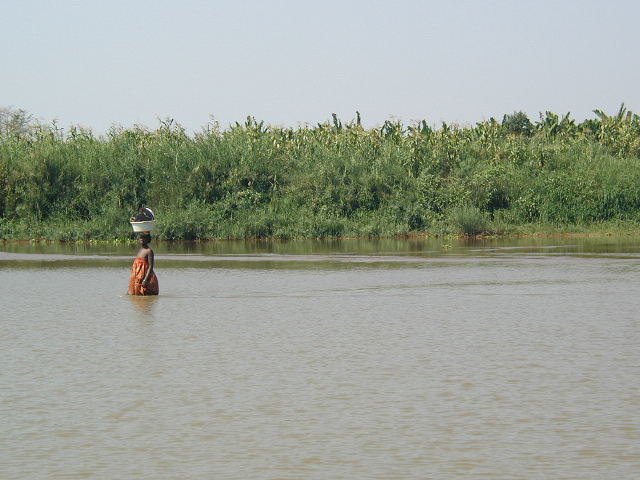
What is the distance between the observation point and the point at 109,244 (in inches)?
1457

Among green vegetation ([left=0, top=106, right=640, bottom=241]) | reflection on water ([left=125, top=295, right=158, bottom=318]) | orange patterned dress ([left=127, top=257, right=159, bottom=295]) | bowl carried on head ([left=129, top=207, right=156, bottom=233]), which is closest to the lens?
reflection on water ([left=125, top=295, right=158, bottom=318])

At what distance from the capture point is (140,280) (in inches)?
685

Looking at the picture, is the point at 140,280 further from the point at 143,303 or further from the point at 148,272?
the point at 143,303

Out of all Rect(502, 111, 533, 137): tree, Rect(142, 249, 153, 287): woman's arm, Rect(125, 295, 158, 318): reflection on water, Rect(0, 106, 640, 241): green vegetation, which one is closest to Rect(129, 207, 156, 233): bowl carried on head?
Rect(142, 249, 153, 287): woman's arm

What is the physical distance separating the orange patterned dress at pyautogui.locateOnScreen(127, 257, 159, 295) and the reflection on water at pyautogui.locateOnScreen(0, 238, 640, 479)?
0.74ft

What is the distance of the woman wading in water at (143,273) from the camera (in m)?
17.0

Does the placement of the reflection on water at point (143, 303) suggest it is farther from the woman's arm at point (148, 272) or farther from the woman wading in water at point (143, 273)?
the woman's arm at point (148, 272)

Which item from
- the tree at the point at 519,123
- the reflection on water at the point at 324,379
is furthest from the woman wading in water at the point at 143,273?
the tree at the point at 519,123

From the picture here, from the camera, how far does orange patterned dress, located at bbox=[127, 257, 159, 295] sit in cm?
1714

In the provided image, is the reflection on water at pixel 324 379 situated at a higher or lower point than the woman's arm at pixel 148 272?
lower

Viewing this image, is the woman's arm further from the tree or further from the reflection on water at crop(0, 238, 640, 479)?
the tree

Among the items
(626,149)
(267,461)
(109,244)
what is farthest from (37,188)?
(267,461)

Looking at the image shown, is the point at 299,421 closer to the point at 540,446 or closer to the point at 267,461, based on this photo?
the point at 267,461

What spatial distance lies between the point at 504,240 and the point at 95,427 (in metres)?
28.8
